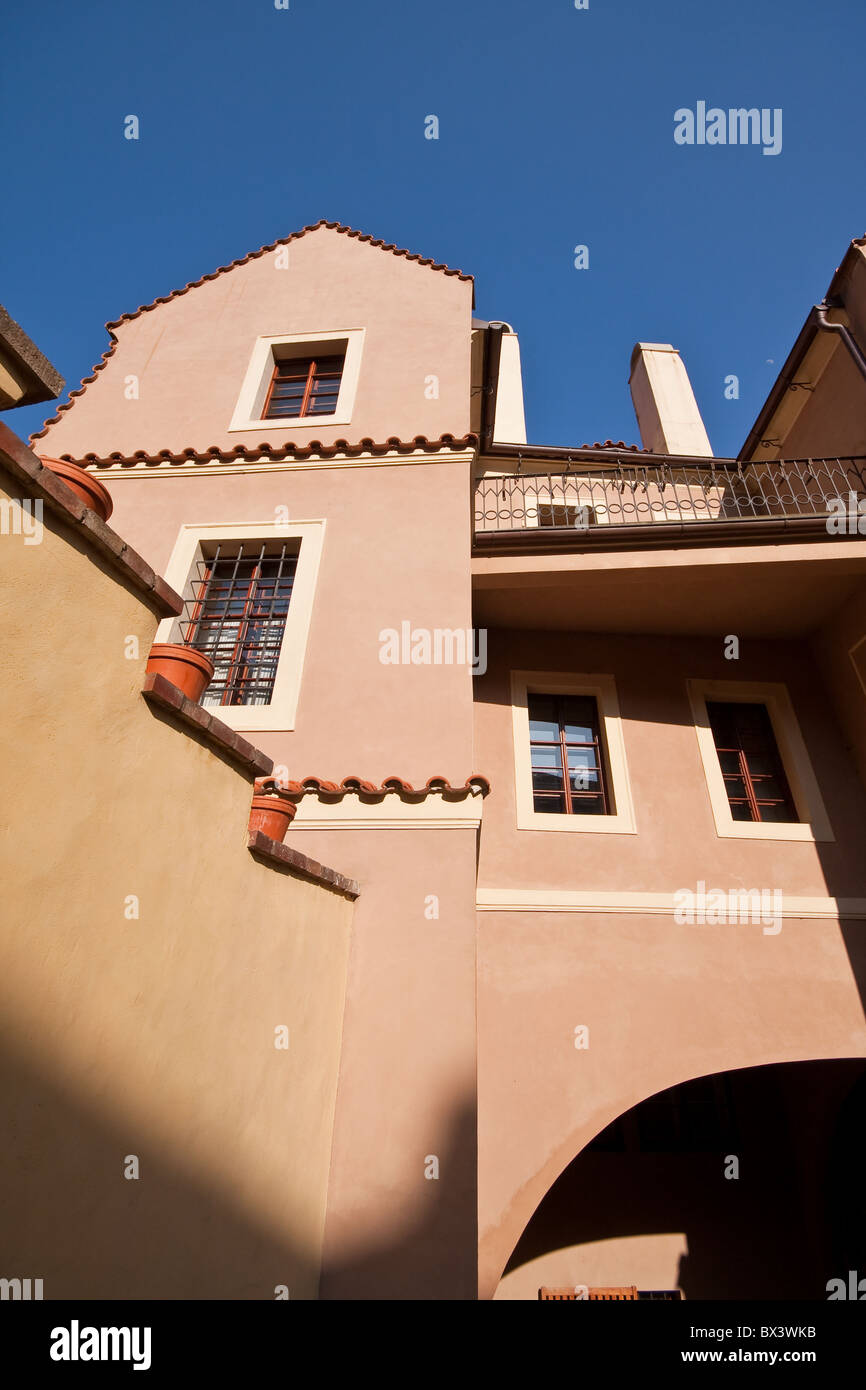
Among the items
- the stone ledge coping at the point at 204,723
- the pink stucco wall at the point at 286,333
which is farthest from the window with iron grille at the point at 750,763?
the stone ledge coping at the point at 204,723

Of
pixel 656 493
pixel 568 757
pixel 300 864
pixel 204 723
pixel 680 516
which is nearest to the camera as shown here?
pixel 204 723

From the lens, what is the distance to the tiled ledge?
3.43 metres

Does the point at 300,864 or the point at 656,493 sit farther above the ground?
the point at 656,493

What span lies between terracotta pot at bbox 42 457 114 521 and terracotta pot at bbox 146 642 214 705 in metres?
0.62

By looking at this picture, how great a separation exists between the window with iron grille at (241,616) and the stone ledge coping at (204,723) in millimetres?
2880

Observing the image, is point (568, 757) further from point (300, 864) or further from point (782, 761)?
point (300, 864)

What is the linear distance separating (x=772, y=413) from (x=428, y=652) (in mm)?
8735

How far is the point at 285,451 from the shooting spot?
763cm

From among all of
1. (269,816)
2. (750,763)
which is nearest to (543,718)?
(750,763)

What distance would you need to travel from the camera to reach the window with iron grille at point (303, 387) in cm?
912

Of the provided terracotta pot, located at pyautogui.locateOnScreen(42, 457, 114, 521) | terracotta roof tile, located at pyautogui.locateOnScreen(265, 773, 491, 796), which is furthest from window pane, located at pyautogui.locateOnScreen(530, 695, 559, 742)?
terracotta pot, located at pyautogui.locateOnScreen(42, 457, 114, 521)

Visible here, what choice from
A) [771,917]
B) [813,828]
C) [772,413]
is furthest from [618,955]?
[772,413]

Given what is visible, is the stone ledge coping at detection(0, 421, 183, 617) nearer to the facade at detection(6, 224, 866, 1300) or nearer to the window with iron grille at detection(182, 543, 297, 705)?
the facade at detection(6, 224, 866, 1300)

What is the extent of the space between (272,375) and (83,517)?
825cm
